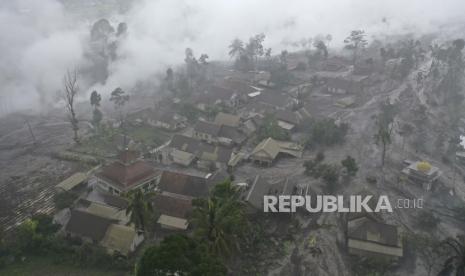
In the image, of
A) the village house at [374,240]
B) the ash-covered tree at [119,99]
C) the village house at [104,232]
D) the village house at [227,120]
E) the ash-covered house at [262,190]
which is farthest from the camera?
the ash-covered tree at [119,99]

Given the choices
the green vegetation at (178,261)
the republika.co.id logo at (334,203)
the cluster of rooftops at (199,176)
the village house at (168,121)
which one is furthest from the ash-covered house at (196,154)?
the green vegetation at (178,261)

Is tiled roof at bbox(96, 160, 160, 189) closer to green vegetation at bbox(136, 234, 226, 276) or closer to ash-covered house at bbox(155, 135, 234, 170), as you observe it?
ash-covered house at bbox(155, 135, 234, 170)

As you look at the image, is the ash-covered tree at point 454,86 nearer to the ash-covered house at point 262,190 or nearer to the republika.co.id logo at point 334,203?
the republika.co.id logo at point 334,203

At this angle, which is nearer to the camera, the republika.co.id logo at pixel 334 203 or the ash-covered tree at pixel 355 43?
the republika.co.id logo at pixel 334 203

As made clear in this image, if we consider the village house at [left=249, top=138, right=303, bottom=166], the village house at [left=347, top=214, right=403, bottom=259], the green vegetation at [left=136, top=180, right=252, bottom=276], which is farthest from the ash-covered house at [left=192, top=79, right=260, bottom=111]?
the village house at [left=347, top=214, right=403, bottom=259]

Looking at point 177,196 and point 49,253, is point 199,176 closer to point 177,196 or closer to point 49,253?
point 177,196

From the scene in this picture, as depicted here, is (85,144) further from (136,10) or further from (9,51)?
(136,10)
